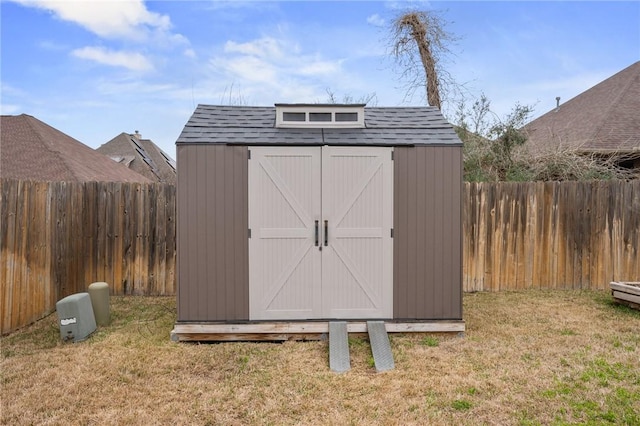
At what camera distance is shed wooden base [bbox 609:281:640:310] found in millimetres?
5443

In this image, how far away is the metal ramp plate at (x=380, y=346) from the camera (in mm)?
3718

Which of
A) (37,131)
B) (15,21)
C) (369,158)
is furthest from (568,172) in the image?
(37,131)

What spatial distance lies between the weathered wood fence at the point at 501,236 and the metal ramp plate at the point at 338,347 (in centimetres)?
335

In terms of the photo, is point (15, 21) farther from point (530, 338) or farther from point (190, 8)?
point (530, 338)

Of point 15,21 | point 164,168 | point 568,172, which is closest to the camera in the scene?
point 15,21

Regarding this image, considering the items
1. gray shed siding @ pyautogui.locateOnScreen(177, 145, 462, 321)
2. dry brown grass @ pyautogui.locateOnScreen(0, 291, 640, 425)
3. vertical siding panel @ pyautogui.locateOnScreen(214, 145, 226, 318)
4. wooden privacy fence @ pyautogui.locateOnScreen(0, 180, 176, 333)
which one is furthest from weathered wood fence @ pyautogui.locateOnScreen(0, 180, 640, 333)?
vertical siding panel @ pyautogui.locateOnScreen(214, 145, 226, 318)

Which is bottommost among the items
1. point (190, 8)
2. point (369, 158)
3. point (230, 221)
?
point (230, 221)

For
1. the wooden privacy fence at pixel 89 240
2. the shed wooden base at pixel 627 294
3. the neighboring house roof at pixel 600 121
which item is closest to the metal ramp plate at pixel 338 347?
the wooden privacy fence at pixel 89 240

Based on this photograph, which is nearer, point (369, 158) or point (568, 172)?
point (369, 158)

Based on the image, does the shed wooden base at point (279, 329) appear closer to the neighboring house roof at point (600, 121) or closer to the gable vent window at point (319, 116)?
the gable vent window at point (319, 116)

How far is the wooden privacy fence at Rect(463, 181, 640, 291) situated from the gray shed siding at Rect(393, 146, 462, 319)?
242 cm

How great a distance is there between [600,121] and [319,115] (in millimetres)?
10059

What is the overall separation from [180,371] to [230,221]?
1621 millimetres

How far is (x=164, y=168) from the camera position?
25.8 m
